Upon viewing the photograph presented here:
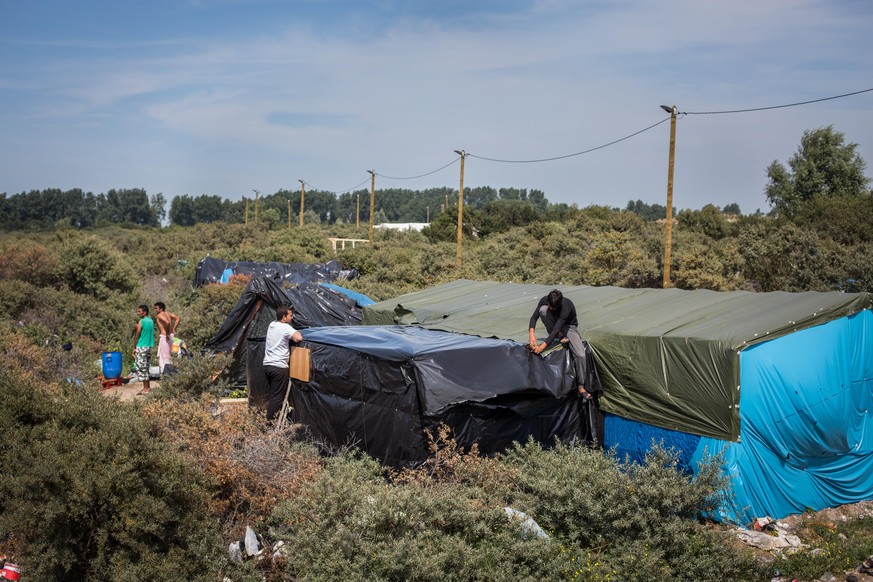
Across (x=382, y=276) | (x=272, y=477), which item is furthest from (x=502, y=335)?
(x=382, y=276)

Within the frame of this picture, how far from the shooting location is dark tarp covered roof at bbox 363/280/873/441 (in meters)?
8.07

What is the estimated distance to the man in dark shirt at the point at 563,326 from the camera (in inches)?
343

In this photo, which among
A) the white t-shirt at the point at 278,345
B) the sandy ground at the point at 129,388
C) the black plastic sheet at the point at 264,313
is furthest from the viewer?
the black plastic sheet at the point at 264,313

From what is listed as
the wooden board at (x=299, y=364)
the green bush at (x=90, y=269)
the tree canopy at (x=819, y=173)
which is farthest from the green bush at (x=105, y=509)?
the tree canopy at (x=819, y=173)

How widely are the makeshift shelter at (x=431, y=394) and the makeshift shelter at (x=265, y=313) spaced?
12.3ft

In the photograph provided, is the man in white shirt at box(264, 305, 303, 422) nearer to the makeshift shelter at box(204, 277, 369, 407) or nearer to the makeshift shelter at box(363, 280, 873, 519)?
the makeshift shelter at box(363, 280, 873, 519)

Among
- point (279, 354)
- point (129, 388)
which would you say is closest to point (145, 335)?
point (129, 388)

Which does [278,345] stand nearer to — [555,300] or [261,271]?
[555,300]

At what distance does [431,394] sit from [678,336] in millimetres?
2972

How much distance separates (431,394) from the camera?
7590 mm

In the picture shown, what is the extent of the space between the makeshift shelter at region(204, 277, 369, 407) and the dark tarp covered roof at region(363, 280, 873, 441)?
13.8ft

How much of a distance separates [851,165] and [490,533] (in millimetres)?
42723

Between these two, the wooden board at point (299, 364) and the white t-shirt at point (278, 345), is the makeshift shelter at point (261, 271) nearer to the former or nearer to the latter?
the white t-shirt at point (278, 345)

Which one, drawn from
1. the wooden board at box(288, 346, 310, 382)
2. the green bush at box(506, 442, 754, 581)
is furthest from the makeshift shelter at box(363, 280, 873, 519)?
the wooden board at box(288, 346, 310, 382)
